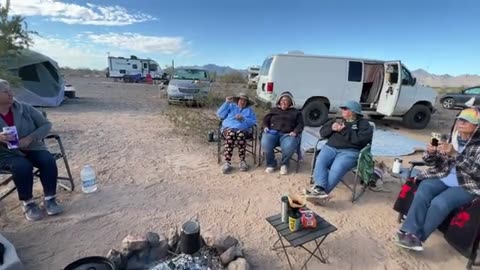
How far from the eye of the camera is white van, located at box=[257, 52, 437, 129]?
6.43m

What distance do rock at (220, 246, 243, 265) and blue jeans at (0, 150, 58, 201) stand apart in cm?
171

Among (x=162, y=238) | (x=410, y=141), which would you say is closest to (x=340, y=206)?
(x=162, y=238)

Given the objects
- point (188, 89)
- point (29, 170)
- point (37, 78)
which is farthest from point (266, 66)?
point (37, 78)

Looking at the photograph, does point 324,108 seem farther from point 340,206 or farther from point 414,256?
point 414,256

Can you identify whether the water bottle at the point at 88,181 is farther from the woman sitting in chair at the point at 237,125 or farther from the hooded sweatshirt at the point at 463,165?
the hooded sweatshirt at the point at 463,165

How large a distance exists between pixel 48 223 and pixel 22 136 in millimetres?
793

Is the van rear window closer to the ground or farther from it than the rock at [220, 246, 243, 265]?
farther from it

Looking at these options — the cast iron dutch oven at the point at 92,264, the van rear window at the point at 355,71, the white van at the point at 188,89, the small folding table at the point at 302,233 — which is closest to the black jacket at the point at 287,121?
the small folding table at the point at 302,233

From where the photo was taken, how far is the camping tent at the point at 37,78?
7250 millimetres

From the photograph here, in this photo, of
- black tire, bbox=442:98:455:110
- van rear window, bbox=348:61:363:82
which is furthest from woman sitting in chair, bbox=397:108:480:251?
black tire, bbox=442:98:455:110

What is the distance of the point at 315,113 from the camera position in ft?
22.3

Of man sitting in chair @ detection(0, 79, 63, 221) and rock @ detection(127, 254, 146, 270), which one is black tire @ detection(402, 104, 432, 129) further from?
man sitting in chair @ detection(0, 79, 63, 221)

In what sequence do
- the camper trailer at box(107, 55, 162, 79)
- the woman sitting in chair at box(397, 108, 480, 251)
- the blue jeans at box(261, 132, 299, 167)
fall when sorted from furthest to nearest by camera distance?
the camper trailer at box(107, 55, 162, 79) → the blue jeans at box(261, 132, 299, 167) → the woman sitting in chair at box(397, 108, 480, 251)

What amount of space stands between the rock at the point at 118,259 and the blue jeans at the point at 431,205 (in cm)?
208
